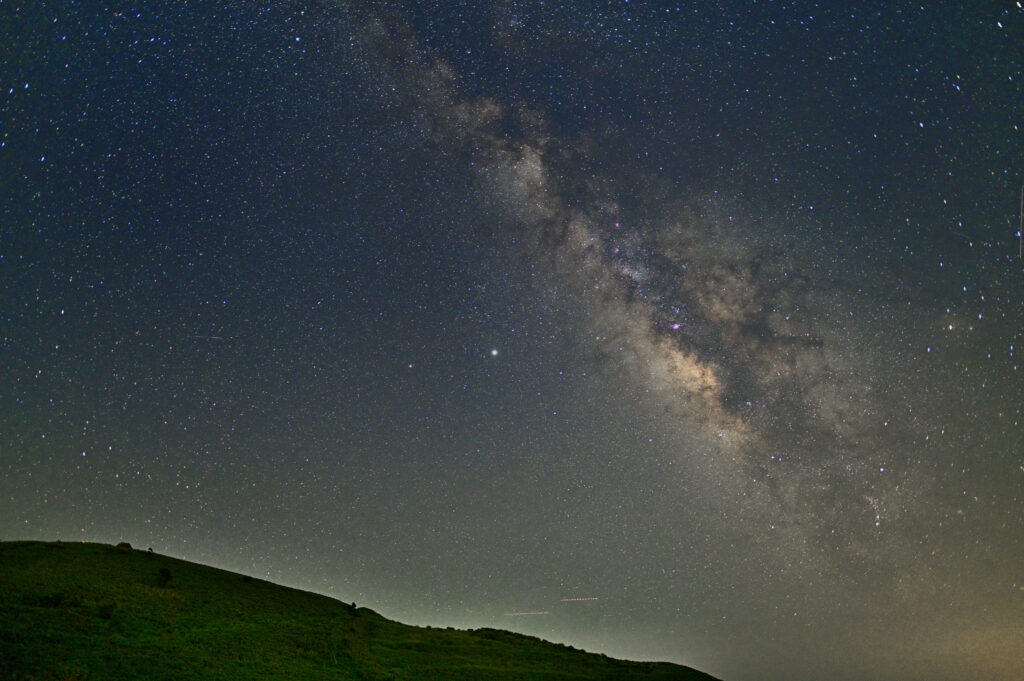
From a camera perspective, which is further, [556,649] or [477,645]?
[556,649]

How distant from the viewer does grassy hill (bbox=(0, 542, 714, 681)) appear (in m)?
28.6

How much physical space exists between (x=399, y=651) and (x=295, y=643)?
763 cm

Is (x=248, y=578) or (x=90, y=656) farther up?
(x=248, y=578)

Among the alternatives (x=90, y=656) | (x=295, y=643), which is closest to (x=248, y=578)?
(x=295, y=643)

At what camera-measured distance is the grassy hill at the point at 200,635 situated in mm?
28609

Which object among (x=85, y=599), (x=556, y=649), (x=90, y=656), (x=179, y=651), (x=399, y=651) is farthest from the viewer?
(x=556, y=649)

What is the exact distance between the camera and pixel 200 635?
33781 mm

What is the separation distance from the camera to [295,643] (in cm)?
3700

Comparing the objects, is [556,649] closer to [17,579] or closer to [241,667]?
[241,667]

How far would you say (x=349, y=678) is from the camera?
34.3 metres

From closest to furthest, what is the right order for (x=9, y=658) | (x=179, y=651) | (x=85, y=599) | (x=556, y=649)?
(x=9, y=658)
(x=179, y=651)
(x=85, y=599)
(x=556, y=649)

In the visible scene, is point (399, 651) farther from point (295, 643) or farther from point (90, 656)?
point (90, 656)

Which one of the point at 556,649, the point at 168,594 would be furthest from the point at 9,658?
the point at 556,649

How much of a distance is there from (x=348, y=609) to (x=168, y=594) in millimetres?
15571
